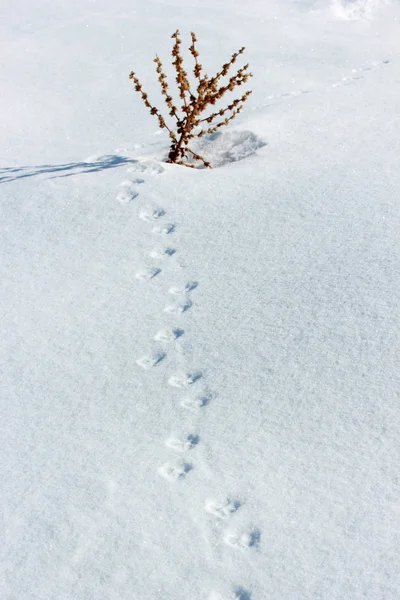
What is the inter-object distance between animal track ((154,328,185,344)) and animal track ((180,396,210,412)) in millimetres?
302

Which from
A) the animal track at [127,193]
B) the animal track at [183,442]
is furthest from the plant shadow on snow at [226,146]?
the animal track at [183,442]

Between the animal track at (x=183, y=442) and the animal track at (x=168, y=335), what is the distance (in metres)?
0.44

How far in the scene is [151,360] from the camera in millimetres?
2252

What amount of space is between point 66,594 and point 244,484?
1.81 ft

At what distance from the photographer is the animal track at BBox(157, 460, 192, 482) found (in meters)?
1.86

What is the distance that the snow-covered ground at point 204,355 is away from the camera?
1.66m

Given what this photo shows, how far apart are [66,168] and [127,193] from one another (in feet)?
1.52

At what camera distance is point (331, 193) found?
2.82 meters

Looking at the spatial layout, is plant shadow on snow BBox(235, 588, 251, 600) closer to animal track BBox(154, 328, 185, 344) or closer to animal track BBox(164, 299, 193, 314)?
animal track BBox(154, 328, 185, 344)

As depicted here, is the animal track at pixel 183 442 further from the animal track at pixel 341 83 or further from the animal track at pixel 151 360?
the animal track at pixel 341 83

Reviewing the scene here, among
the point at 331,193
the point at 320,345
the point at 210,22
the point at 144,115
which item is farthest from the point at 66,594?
the point at 210,22

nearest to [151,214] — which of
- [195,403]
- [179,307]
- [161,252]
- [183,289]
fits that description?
[161,252]

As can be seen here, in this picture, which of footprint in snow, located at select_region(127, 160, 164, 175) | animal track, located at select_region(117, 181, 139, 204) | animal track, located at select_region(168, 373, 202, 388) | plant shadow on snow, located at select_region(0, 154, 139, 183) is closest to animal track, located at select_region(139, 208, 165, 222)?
animal track, located at select_region(117, 181, 139, 204)

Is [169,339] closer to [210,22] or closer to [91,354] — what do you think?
[91,354]
